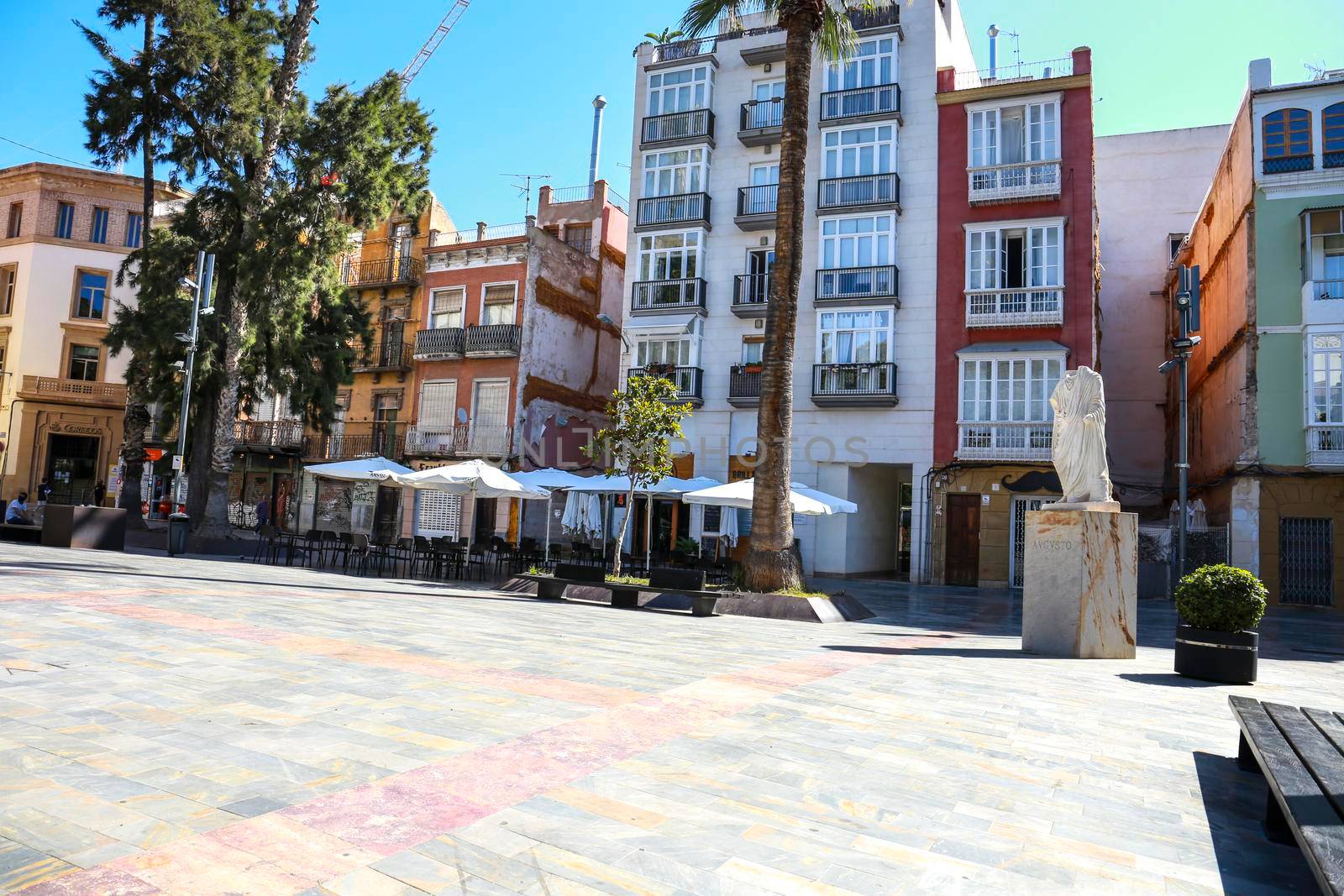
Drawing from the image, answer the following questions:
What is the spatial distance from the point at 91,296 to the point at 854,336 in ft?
115

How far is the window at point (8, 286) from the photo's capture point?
39.7 metres

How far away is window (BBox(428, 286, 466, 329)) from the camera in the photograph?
110ft

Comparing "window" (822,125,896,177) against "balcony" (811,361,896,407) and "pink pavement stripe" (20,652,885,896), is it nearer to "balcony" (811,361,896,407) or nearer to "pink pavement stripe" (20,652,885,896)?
"balcony" (811,361,896,407)

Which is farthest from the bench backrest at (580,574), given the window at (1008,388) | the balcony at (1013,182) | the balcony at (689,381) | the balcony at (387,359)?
the balcony at (387,359)

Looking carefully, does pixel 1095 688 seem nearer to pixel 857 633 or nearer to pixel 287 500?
pixel 857 633

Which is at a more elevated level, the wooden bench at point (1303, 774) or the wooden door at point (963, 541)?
the wooden door at point (963, 541)

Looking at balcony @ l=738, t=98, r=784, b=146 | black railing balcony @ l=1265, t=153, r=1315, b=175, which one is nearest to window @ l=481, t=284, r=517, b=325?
balcony @ l=738, t=98, r=784, b=146

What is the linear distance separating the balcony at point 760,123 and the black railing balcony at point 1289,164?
1365cm

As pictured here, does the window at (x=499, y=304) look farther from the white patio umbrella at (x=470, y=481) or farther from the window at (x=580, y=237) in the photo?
the white patio umbrella at (x=470, y=481)

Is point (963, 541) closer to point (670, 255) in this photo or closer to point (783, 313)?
point (670, 255)

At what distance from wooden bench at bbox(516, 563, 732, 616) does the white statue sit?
5745mm

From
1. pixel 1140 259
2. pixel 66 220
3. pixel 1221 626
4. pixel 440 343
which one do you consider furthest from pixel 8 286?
pixel 1221 626

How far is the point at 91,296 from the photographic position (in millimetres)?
40562

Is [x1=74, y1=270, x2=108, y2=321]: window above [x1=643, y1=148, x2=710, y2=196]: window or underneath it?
underneath
